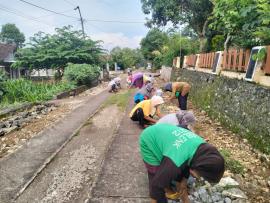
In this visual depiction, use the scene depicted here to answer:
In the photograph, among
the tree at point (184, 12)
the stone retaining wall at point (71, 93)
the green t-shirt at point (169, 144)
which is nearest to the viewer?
the green t-shirt at point (169, 144)

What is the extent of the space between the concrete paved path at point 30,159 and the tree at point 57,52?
1612cm

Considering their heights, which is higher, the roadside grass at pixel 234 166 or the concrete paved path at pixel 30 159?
the roadside grass at pixel 234 166

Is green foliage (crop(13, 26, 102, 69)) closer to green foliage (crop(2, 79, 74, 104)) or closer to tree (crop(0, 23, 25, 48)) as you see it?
green foliage (crop(2, 79, 74, 104))

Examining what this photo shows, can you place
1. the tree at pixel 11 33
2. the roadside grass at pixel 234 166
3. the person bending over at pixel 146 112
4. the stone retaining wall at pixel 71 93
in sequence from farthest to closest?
the tree at pixel 11 33, the stone retaining wall at pixel 71 93, the person bending over at pixel 146 112, the roadside grass at pixel 234 166

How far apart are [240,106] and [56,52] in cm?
2016

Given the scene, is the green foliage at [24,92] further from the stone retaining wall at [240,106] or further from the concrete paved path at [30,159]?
the stone retaining wall at [240,106]

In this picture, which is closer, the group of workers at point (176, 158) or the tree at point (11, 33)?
the group of workers at point (176, 158)

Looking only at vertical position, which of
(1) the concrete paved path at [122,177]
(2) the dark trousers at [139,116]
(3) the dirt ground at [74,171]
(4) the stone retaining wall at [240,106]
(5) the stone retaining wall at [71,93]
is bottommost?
(5) the stone retaining wall at [71,93]

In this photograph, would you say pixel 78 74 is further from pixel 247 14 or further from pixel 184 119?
pixel 184 119

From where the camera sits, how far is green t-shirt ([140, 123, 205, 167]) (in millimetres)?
2561

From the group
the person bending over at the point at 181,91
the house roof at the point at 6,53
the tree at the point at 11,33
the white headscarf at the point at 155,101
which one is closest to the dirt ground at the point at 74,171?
the white headscarf at the point at 155,101

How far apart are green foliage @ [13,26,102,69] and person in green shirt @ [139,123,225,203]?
72.4 feet

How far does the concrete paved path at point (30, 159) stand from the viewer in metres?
4.75

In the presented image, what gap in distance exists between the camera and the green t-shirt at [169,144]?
101 inches
